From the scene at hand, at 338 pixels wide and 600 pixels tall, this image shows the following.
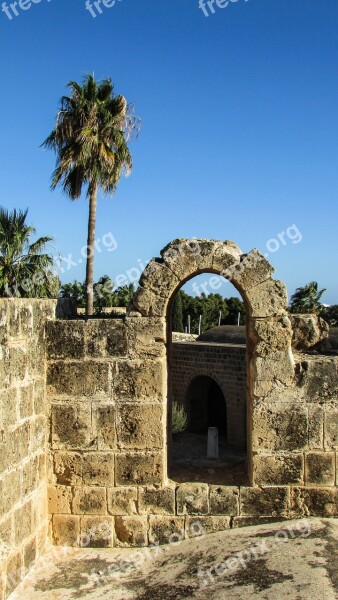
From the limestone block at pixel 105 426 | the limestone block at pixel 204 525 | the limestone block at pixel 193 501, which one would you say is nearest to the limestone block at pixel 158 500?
the limestone block at pixel 193 501

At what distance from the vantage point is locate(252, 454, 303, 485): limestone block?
17.5 feet

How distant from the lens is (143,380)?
17.7ft

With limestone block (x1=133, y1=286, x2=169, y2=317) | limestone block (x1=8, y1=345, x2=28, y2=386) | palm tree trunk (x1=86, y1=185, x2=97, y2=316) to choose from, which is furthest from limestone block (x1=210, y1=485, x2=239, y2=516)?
palm tree trunk (x1=86, y1=185, x2=97, y2=316)

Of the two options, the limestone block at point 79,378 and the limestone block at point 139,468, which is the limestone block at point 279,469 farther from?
the limestone block at point 79,378

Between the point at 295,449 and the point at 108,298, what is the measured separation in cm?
2719

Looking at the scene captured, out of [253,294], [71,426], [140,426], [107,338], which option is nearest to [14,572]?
[71,426]

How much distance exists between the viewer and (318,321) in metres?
5.82

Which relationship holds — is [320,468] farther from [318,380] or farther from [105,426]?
[105,426]

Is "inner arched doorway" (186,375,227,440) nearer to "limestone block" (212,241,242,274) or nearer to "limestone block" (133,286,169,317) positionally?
"limestone block" (133,286,169,317)

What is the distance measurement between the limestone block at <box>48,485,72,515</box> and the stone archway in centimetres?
178

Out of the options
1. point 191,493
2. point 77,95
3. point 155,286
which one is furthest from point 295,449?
point 77,95

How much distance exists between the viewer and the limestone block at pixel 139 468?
5.38 metres

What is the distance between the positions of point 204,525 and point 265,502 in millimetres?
616

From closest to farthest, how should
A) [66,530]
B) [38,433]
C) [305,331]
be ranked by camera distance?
1. [38,433]
2. [66,530]
3. [305,331]
